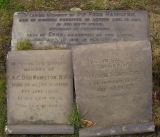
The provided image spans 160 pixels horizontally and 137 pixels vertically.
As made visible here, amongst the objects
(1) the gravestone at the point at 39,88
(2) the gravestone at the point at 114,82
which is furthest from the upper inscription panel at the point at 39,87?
(2) the gravestone at the point at 114,82

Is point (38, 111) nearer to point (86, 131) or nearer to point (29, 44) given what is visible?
point (86, 131)

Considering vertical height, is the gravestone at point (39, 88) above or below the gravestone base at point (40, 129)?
above

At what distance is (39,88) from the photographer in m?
4.22

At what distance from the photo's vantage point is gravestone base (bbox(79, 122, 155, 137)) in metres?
4.03

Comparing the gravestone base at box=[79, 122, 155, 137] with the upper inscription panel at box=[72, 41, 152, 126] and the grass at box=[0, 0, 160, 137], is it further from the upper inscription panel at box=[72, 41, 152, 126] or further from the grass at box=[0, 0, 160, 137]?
the grass at box=[0, 0, 160, 137]

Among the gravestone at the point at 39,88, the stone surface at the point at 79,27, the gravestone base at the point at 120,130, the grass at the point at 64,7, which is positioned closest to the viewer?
the gravestone base at the point at 120,130

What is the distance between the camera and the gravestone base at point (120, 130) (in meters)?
4.03

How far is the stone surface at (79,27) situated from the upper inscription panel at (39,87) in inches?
15.7

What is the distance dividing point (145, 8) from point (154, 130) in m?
1.91

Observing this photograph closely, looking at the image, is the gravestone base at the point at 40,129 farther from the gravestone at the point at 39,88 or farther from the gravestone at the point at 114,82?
the gravestone at the point at 114,82

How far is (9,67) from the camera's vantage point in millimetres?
4250

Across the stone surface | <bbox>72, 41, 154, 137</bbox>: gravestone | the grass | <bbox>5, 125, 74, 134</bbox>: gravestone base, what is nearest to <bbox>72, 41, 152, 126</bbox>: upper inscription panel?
<bbox>72, 41, 154, 137</bbox>: gravestone

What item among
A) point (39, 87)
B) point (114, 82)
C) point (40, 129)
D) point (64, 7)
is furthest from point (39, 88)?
point (64, 7)

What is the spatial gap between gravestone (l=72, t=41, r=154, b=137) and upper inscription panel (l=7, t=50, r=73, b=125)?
18cm
